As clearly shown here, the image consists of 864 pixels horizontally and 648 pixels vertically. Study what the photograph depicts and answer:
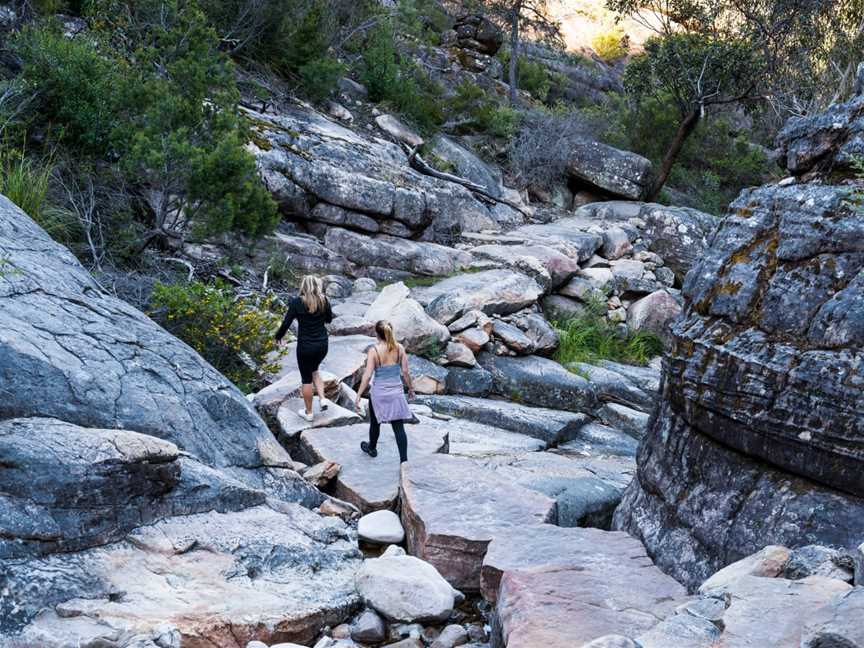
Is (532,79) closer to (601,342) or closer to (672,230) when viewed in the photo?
(672,230)

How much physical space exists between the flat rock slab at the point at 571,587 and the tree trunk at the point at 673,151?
1607cm

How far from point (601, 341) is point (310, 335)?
22.8 feet

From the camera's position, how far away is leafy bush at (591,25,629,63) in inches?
1289

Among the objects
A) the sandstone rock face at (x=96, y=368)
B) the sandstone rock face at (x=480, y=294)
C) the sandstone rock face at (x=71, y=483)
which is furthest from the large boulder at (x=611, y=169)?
the sandstone rock face at (x=71, y=483)

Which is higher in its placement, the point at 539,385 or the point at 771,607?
the point at 771,607

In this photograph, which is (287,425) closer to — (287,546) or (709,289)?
(287,546)

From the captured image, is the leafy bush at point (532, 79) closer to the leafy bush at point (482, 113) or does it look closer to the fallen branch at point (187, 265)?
the leafy bush at point (482, 113)

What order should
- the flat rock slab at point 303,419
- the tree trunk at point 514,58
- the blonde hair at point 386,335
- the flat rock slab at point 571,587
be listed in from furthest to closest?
the tree trunk at point 514,58
the flat rock slab at point 303,419
the blonde hair at point 386,335
the flat rock slab at point 571,587

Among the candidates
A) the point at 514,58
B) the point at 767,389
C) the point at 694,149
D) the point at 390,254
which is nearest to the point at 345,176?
the point at 390,254

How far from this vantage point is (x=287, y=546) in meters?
5.27

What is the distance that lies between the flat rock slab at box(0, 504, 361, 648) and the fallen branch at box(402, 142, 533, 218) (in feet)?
38.6

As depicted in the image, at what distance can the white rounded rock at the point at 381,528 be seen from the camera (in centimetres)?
589

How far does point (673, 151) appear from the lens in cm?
2012

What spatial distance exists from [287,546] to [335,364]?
4.05 metres
